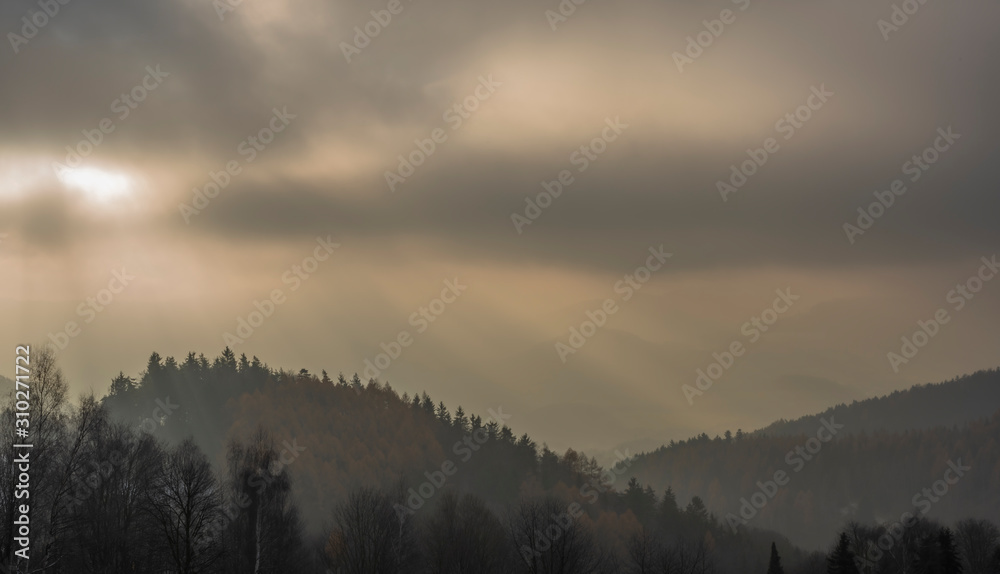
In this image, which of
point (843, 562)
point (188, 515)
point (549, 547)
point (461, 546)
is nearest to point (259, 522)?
point (188, 515)

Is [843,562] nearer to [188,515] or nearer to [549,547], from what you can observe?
[549,547]

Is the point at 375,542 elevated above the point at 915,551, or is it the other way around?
the point at 375,542

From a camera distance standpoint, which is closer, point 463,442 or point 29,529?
point 29,529

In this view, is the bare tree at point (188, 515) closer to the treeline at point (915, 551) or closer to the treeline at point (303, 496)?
the treeline at point (303, 496)

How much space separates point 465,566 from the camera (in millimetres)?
83188

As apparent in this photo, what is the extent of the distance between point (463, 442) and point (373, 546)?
376 feet

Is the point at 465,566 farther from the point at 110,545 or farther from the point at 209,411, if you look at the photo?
the point at 209,411

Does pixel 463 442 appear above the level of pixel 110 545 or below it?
above

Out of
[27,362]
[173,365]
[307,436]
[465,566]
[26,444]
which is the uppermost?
[173,365]

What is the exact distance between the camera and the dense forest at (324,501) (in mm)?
55219

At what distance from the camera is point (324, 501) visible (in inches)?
5935

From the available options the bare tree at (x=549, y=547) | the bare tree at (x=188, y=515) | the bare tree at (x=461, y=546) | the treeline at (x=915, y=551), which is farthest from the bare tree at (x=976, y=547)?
the bare tree at (x=188, y=515)

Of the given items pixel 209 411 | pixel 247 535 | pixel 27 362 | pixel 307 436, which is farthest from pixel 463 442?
pixel 27 362
